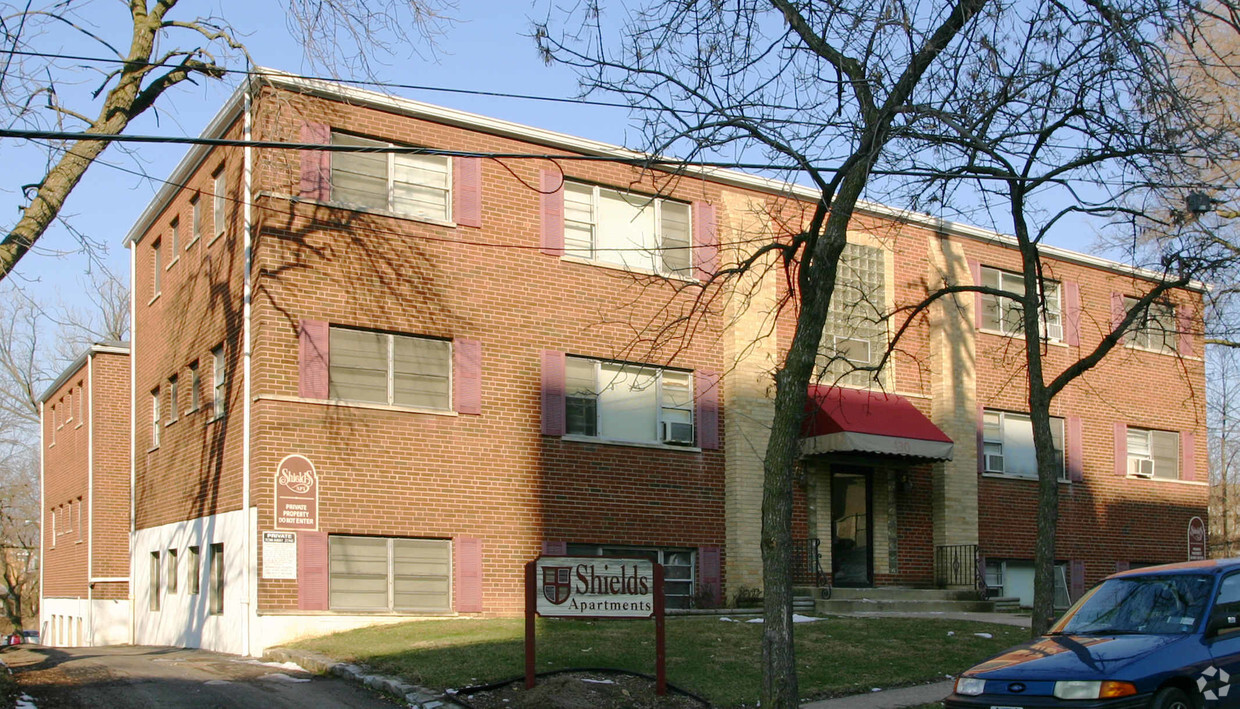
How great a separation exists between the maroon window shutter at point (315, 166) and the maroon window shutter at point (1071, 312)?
1710 cm

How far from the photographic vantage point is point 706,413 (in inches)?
875

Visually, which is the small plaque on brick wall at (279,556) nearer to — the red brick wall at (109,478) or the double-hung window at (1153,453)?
the red brick wall at (109,478)

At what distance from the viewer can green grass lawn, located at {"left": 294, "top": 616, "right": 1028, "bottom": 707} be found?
1311 centimetres

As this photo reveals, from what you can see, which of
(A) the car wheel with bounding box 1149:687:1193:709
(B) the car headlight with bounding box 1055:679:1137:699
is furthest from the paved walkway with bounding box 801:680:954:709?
(A) the car wheel with bounding box 1149:687:1193:709

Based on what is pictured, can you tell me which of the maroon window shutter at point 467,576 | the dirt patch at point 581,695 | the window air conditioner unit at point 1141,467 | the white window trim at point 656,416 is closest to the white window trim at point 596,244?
the white window trim at point 656,416

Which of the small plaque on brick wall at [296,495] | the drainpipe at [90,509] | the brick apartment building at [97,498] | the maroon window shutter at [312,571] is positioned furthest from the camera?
the drainpipe at [90,509]

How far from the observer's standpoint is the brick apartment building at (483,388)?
18.4 meters

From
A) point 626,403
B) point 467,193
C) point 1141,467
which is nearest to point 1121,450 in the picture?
point 1141,467

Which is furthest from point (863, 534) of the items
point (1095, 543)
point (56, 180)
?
point (56, 180)

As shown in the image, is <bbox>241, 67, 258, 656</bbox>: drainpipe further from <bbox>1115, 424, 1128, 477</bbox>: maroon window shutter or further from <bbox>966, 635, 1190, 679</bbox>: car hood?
<bbox>1115, 424, 1128, 477</bbox>: maroon window shutter

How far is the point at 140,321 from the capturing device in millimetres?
25766

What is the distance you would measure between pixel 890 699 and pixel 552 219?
10793 mm

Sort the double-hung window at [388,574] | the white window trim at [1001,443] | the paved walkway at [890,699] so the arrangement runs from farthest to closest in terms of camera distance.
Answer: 1. the white window trim at [1001,443]
2. the double-hung window at [388,574]
3. the paved walkway at [890,699]

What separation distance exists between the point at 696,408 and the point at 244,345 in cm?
804
